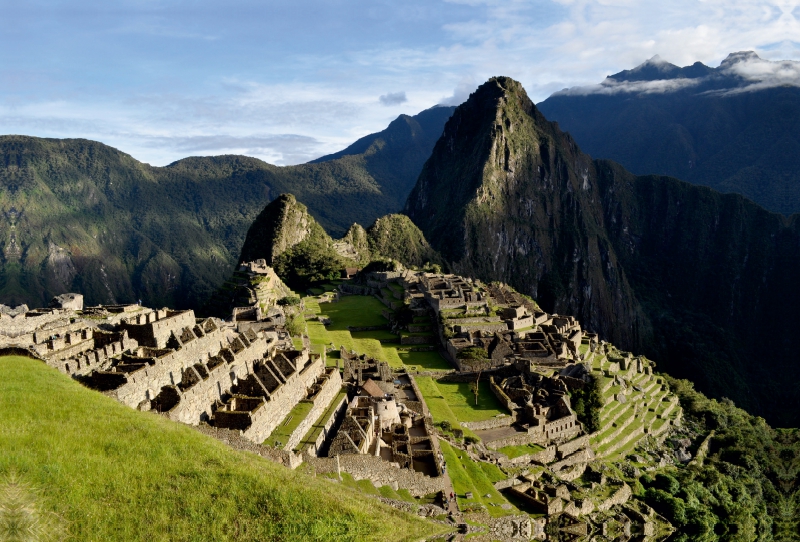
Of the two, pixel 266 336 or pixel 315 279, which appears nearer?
pixel 266 336

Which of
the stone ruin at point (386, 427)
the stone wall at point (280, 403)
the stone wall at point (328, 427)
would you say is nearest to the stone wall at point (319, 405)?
the stone wall at point (328, 427)

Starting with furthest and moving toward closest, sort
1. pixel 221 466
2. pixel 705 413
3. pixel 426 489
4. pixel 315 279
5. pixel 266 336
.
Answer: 1. pixel 315 279
2. pixel 705 413
3. pixel 266 336
4. pixel 426 489
5. pixel 221 466

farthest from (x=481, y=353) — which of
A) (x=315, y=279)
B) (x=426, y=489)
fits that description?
(x=315, y=279)

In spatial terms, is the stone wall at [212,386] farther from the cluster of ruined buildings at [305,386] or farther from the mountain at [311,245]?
the mountain at [311,245]

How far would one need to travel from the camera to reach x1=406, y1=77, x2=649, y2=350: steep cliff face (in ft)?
537

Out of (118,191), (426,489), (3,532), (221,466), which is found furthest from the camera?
(118,191)

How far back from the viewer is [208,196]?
185 meters

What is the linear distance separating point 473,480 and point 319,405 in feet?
24.7

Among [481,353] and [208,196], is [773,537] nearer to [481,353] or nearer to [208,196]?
[481,353]

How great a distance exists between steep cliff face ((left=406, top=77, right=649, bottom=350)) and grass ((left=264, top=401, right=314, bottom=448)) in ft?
418

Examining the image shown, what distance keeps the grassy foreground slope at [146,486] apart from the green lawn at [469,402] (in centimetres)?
2024

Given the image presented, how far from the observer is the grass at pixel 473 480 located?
22062 mm

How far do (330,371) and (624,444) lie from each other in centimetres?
2202

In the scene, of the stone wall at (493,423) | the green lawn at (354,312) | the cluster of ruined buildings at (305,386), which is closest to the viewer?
the cluster of ruined buildings at (305,386)
